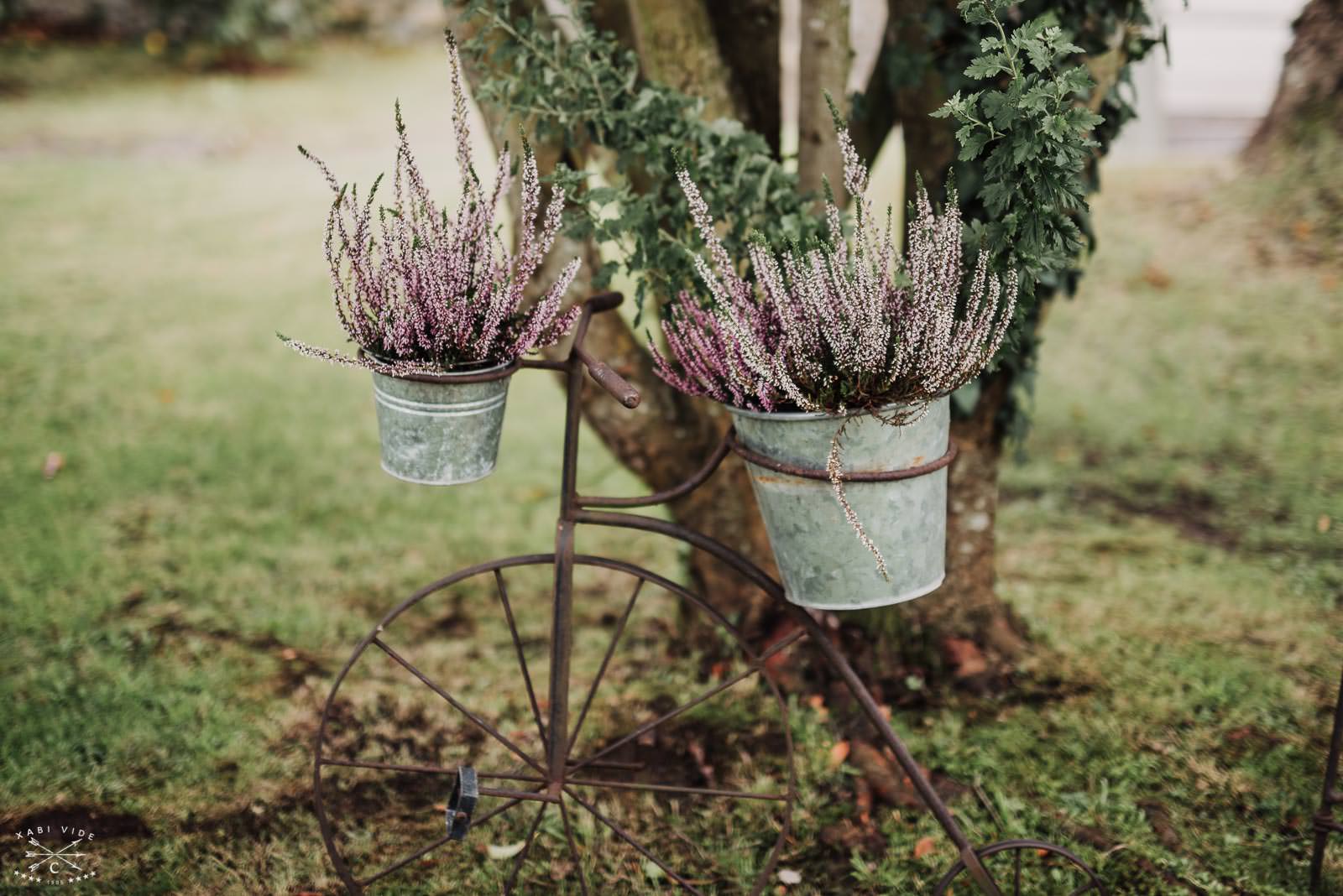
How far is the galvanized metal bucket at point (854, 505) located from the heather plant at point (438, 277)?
51 cm

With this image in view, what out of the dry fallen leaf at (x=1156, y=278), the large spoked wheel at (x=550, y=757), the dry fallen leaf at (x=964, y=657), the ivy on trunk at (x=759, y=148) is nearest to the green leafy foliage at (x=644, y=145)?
the ivy on trunk at (x=759, y=148)

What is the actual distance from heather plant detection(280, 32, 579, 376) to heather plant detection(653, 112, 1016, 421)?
1.05ft

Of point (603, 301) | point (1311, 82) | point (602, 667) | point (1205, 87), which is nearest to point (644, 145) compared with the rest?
point (603, 301)

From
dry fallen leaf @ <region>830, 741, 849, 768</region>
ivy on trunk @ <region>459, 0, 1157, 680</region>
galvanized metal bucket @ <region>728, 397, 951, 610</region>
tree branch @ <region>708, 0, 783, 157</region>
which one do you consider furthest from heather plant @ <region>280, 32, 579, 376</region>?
dry fallen leaf @ <region>830, 741, 849, 768</region>

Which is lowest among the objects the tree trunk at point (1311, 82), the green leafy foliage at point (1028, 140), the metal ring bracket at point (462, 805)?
the metal ring bracket at point (462, 805)

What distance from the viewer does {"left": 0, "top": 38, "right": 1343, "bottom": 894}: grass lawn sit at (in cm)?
286

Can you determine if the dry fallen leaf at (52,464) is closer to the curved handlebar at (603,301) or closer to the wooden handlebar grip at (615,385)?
the curved handlebar at (603,301)

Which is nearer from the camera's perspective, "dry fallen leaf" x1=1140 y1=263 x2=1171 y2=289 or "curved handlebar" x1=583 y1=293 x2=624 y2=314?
"curved handlebar" x1=583 y1=293 x2=624 y2=314

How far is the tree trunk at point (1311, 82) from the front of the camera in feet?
22.7

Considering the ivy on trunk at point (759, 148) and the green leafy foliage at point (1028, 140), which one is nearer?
the green leafy foliage at point (1028, 140)

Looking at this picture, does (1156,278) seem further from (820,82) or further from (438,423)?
(438,423)

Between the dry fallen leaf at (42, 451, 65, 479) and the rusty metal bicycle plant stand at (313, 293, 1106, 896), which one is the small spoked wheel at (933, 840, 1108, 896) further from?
the dry fallen leaf at (42, 451, 65, 479)

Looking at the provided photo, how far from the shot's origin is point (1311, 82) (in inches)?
282

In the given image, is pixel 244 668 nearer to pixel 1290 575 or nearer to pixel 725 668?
pixel 725 668
